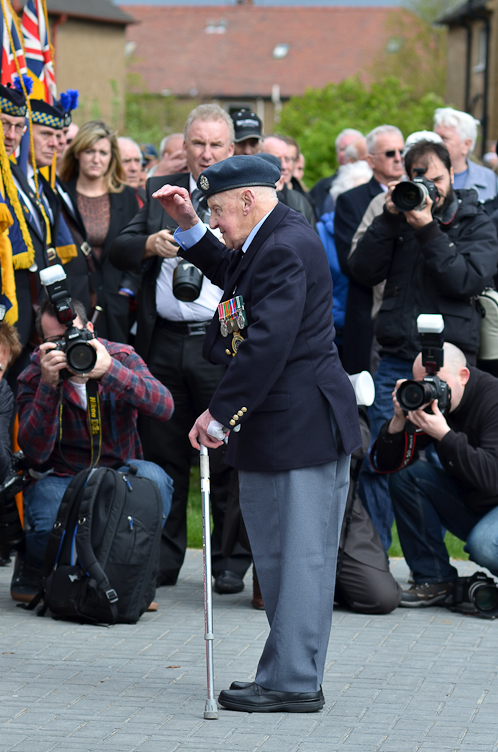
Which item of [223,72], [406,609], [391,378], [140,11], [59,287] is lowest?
[406,609]

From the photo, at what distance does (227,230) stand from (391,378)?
243 centimetres

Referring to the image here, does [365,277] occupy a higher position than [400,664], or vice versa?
[365,277]

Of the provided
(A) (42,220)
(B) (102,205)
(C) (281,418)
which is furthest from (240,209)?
(B) (102,205)

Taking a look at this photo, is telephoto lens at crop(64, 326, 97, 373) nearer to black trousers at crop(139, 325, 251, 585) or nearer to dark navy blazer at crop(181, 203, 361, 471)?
black trousers at crop(139, 325, 251, 585)

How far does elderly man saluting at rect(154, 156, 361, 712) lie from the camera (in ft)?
12.6

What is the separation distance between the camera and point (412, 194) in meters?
5.80

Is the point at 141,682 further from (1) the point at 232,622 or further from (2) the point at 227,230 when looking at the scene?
(2) the point at 227,230

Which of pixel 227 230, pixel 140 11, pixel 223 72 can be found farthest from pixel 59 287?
pixel 140 11

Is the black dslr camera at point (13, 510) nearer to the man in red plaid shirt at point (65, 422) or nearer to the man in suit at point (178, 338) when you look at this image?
the man in red plaid shirt at point (65, 422)

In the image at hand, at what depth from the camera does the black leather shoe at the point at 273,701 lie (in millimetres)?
4008

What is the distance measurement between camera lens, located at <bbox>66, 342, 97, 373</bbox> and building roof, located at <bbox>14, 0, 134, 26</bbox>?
121ft

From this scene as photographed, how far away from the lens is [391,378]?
243 inches

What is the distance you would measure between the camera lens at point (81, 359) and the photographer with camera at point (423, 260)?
1.71 meters

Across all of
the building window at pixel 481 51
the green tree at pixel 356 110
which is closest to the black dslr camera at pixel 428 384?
the green tree at pixel 356 110
